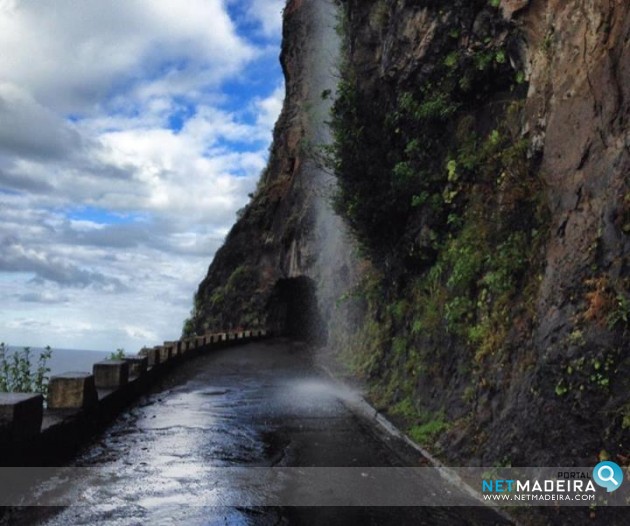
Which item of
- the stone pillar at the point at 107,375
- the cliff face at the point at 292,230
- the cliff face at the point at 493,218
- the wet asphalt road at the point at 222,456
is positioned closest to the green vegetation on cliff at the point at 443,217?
the cliff face at the point at 493,218

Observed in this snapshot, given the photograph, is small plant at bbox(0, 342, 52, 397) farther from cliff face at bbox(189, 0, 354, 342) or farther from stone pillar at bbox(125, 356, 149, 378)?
cliff face at bbox(189, 0, 354, 342)

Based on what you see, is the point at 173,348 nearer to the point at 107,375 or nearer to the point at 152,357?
the point at 152,357

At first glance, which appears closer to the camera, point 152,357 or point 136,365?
point 136,365

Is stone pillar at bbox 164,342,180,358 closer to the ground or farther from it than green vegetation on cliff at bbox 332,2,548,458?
closer to the ground

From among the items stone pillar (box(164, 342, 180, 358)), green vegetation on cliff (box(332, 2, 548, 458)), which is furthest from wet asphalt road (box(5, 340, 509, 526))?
stone pillar (box(164, 342, 180, 358))

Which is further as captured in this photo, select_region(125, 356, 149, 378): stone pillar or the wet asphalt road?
select_region(125, 356, 149, 378): stone pillar

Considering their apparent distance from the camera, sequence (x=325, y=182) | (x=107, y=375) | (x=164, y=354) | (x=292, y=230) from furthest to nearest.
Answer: (x=292, y=230) < (x=325, y=182) < (x=164, y=354) < (x=107, y=375)

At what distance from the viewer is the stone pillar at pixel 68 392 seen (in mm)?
7711

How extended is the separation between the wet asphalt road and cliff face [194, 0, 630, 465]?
3.29 feet

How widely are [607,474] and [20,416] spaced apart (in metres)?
5.63

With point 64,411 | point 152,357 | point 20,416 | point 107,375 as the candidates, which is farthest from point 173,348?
point 20,416

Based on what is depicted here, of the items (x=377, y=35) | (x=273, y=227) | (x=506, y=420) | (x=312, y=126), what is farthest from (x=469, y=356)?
(x=273, y=227)

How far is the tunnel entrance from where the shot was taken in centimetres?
3698

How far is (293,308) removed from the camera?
41.1m
